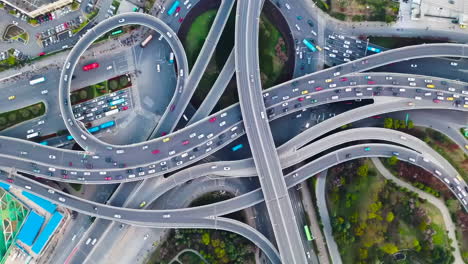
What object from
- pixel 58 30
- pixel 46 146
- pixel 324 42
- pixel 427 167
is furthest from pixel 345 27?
pixel 46 146

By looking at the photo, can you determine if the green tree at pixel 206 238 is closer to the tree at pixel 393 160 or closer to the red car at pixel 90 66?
the tree at pixel 393 160

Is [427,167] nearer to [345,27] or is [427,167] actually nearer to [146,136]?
[345,27]

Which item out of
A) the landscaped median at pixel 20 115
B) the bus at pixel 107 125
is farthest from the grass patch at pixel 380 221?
the landscaped median at pixel 20 115

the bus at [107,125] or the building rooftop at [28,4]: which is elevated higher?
the building rooftop at [28,4]

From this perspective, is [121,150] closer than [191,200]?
Yes

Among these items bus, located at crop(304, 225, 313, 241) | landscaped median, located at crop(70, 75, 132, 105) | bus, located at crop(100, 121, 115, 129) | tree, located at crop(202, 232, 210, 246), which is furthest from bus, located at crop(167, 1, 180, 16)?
bus, located at crop(304, 225, 313, 241)

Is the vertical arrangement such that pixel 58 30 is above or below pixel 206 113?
above

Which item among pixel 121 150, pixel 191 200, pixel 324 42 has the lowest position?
pixel 191 200
